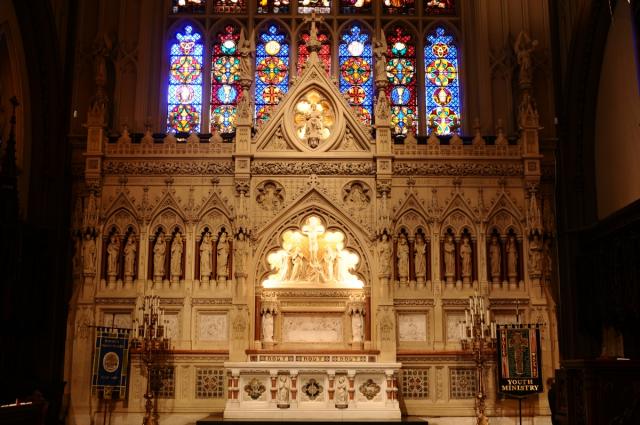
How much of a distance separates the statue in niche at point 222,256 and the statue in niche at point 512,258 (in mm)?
6271

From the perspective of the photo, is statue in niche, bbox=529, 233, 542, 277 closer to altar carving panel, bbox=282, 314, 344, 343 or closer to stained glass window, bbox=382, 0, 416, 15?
altar carving panel, bbox=282, 314, 344, 343

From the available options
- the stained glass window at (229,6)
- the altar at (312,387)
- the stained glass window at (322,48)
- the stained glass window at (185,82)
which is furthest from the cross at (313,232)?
the stained glass window at (229,6)

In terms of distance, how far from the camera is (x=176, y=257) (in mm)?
17672

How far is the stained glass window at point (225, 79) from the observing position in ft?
69.6

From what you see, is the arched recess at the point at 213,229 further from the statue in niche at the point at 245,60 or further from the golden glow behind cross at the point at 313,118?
the statue in niche at the point at 245,60

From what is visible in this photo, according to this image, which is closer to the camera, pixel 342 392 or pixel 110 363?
pixel 342 392

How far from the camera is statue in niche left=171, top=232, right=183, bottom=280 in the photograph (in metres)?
17.6

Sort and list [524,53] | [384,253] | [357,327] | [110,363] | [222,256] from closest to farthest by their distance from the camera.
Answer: [110,363]
[357,327]
[384,253]
[222,256]
[524,53]

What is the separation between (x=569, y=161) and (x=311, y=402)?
27.9 ft

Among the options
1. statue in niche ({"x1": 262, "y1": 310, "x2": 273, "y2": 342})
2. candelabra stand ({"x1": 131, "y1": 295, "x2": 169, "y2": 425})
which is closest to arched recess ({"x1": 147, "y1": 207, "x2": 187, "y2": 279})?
candelabra stand ({"x1": 131, "y1": 295, "x2": 169, "y2": 425})

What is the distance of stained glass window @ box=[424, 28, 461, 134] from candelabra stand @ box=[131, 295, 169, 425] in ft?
29.5

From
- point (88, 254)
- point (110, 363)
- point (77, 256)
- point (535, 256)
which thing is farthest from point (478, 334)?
point (77, 256)

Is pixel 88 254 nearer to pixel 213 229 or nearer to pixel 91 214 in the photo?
pixel 91 214

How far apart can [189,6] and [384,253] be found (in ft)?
31.4
